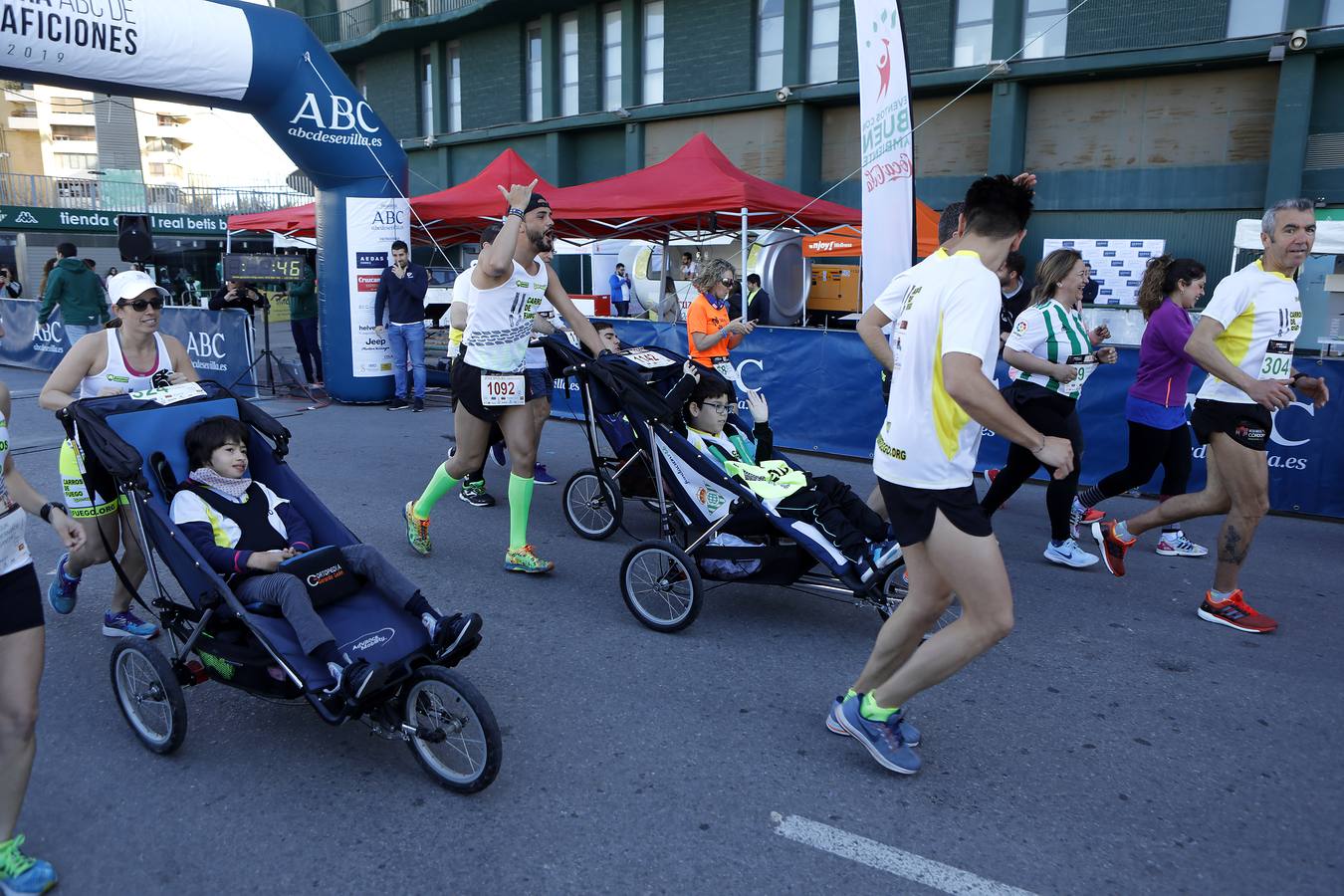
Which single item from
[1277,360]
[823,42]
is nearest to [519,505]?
[1277,360]

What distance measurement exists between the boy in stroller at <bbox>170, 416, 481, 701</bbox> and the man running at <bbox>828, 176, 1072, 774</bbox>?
1.51 m

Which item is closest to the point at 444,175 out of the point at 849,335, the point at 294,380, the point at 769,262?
the point at 769,262

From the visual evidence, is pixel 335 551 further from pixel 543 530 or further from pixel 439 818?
pixel 543 530

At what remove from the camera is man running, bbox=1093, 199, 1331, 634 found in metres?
4.39

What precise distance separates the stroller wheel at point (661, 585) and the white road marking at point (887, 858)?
1.52 metres

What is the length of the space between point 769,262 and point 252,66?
11.5 meters

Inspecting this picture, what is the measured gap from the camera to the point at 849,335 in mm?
8555

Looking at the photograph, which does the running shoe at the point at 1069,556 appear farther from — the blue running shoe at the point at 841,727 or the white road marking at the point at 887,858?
the white road marking at the point at 887,858

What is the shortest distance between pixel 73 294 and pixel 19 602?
12.0 meters

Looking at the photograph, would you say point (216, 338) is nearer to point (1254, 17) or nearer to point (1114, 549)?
point (1114, 549)

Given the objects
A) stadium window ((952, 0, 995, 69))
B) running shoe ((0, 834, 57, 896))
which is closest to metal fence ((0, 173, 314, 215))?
stadium window ((952, 0, 995, 69))

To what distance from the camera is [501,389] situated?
5031mm

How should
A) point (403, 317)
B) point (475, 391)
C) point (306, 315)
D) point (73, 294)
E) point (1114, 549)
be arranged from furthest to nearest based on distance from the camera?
point (306, 315) < point (73, 294) < point (403, 317) < point (1114, 549) < point (475, 391)

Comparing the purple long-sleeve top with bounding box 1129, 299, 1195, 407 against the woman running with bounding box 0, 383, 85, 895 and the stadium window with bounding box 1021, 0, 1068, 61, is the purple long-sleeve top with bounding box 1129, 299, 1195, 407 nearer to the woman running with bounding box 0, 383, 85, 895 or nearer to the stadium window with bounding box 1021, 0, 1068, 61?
the woman running with bounding box 0, 383, 85, 895
